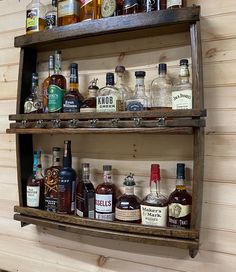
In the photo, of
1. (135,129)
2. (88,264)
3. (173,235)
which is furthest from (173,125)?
(88,264)

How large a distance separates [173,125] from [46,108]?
0.51 meters

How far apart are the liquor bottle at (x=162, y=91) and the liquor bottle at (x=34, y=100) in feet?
1.46

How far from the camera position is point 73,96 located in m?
1.11

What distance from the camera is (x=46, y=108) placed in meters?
1.18

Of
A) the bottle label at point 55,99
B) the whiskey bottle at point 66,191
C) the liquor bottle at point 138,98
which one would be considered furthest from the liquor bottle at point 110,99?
the whiskey bottle at point 66,191

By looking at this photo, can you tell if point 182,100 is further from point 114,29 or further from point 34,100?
point 34,100

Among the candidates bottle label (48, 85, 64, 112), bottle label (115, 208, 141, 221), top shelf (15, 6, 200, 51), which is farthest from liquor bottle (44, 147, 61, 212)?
top shelf (15, 6, 200, 51)

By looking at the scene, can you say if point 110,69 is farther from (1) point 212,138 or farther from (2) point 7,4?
(2) point 7,4

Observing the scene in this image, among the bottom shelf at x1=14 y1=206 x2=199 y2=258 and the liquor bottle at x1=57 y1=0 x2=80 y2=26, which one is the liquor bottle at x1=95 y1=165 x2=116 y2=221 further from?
the liquor bottle at x1=57 y1=0 x2=80 y2=26

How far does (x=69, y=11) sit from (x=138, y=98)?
413mm

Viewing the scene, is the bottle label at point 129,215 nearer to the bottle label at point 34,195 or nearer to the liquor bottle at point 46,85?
the bottle label at point 34,195

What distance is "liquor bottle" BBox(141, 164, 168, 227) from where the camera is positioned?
0.98 metres

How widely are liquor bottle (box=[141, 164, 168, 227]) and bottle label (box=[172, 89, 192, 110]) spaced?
21 cm

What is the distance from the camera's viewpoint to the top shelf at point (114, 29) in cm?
95
